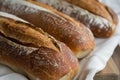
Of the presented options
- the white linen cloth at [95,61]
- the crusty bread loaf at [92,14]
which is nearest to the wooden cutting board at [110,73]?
the white linen cloth at [95,61]

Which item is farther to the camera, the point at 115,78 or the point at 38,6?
the point at 38,6

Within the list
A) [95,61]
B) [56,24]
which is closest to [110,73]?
[95,61]

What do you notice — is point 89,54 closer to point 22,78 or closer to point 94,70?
point 94,70

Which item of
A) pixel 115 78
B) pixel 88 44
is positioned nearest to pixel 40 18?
pixel 88 44

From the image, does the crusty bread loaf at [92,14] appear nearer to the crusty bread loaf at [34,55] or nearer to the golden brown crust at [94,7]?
the golden brown crust at [94,7]

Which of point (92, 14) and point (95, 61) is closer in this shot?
point (95, 61)

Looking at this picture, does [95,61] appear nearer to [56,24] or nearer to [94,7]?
[56,24]

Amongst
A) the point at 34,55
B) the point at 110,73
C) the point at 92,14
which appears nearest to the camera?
the point at 34,55
